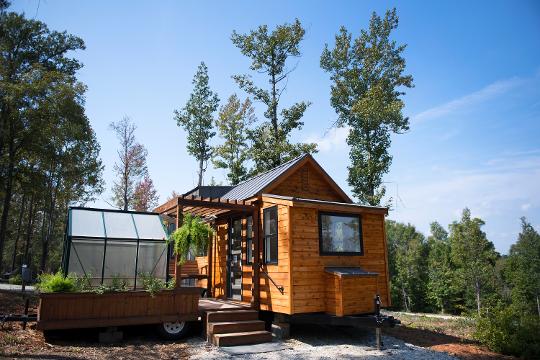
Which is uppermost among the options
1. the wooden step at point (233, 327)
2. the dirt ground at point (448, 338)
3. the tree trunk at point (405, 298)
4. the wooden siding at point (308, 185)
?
Answer: the wooden siding at point (308, 185)

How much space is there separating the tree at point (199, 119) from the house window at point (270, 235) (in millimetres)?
17579

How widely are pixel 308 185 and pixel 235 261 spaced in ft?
11.9

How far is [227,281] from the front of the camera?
12.5m

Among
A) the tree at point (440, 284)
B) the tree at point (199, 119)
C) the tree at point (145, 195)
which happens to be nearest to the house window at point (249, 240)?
the tree at point (199, 119)

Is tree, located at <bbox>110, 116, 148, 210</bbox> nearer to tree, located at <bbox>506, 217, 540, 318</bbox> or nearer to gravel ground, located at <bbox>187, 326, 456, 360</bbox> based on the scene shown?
gravel ground, located at <bbox>187, 326, 456, 360</bbox>

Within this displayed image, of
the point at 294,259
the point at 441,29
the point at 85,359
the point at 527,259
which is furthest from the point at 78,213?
the point at 527,259

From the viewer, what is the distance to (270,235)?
10.5 meters

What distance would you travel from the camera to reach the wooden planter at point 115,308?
26.7 ft

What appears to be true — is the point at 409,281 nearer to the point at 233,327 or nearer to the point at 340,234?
the point at 340,234

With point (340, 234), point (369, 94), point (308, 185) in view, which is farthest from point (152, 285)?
point (369, 94)

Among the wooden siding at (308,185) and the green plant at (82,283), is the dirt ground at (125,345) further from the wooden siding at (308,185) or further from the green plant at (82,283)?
the wooden siding at (308,185)

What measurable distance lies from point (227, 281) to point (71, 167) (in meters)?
16.8

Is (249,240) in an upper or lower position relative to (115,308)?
upper

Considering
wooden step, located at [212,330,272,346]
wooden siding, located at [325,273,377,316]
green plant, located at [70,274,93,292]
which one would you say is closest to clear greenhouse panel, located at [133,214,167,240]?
green plant, located at [70,274,93,292]
